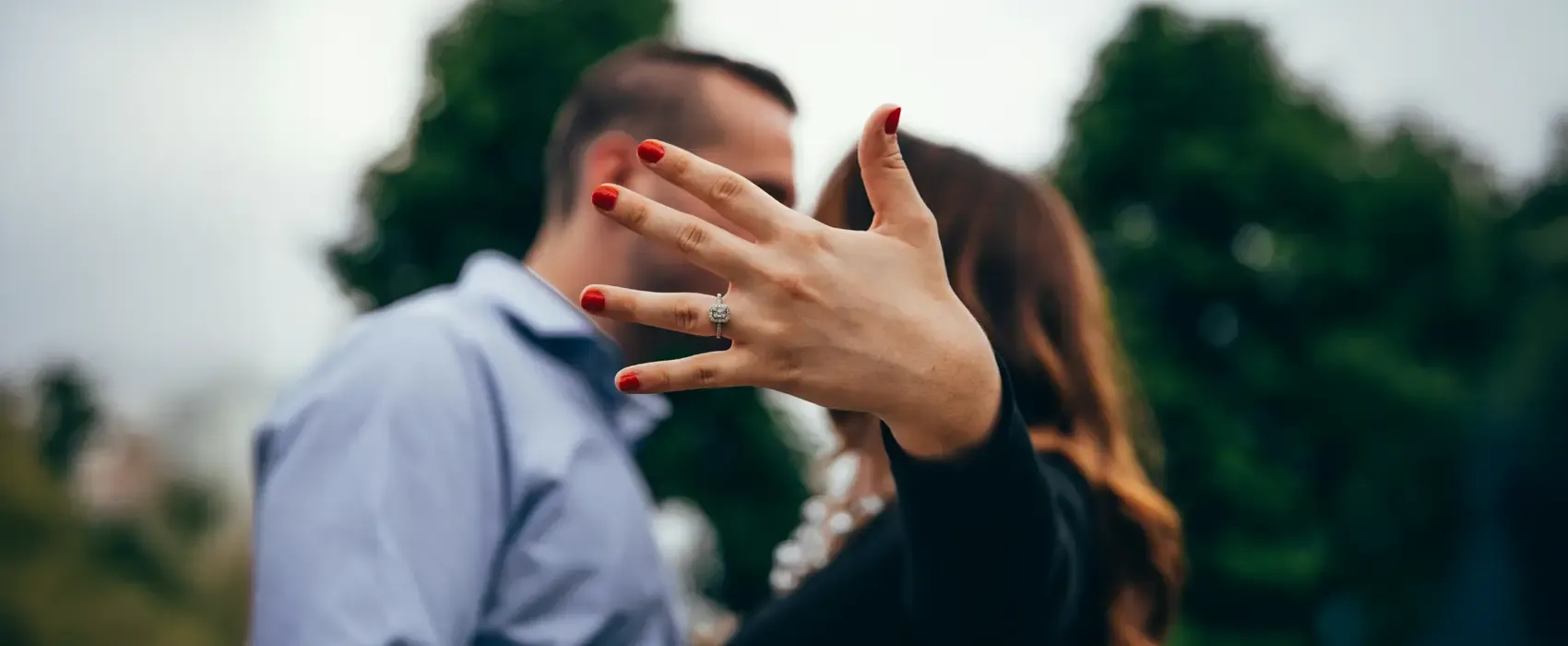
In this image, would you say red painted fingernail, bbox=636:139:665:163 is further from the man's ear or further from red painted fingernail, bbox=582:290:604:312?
the man's ear

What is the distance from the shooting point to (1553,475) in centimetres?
1434

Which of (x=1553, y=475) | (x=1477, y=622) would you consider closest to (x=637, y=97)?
(x=1477, y=622)

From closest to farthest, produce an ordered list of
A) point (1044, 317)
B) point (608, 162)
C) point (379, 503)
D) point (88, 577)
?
1. point (379, 503)
2. point (1044, 317)
3. point (608, 162)
4. point (88, 577)

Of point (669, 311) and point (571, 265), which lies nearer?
point (669, 311)

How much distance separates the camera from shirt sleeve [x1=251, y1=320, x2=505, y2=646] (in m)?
1.89

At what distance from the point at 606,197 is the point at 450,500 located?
89 cm

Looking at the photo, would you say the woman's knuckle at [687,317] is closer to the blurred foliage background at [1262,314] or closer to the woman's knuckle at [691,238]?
the woman's knuckle at [691,238]

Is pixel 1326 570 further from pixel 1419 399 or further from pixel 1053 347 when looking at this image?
pixel 1053 347

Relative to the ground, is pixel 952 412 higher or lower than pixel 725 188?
lower

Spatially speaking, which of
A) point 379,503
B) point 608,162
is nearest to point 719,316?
point 379,503

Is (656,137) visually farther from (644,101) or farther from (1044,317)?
(1044,317)

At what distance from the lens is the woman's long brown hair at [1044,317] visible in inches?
87.9

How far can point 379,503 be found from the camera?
1944 millimetres

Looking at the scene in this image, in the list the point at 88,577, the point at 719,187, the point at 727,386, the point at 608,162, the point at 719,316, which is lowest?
the point at 88,577
